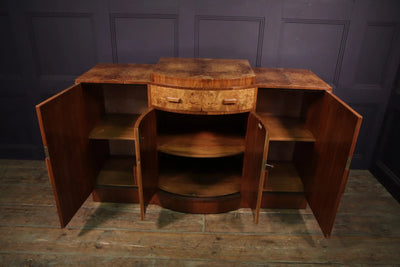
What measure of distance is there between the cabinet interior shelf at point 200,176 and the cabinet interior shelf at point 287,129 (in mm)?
482

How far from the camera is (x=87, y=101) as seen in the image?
6.56ft

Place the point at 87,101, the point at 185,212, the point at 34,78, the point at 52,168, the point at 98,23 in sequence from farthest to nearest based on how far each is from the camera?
the point at 34,78, the point at 98,23, the point at 185,212, the point at 87,101, the point at 52,168

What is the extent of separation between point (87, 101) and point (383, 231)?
228 cm

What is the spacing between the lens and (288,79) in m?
2.01

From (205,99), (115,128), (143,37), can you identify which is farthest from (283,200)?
(143,37)

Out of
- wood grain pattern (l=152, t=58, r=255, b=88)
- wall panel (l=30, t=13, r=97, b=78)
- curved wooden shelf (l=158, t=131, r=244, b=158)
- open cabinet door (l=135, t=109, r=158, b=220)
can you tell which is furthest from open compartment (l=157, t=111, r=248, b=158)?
wall panel (l=30, t=13, r=97, b=78)

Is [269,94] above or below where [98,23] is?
below


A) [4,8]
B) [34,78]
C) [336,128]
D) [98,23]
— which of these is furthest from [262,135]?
[4,8]

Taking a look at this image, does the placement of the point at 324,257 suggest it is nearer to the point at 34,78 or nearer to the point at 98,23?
the point at 98,23

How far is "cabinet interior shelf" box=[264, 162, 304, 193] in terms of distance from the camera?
7.18ft

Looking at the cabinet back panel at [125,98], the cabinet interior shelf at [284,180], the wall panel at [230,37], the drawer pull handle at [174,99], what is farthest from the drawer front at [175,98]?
the cabinet interior shelf at [284,180]

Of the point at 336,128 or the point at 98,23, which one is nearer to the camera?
the point at 336,128

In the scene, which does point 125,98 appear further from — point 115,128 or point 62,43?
point 62,43

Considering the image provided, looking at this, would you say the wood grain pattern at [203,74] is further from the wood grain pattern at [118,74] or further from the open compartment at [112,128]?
the open compartment at [112,128]
